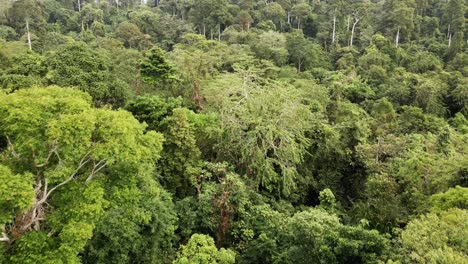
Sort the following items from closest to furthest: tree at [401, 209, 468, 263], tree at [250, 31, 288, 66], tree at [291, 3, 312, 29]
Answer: tree at [401, 209, 468, 263]
tree at [250, 31, 288, 66]
tree at [291, 3, 312, 29]

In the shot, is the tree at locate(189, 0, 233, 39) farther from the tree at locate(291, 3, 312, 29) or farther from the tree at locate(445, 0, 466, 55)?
the tree at locate(445, 0, 466, 55)

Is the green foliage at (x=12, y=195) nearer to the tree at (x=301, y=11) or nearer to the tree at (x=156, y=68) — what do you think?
the tree at (x=156, y=68)

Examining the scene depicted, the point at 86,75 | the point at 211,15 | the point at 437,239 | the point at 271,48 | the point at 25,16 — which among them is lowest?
the point at 437,239

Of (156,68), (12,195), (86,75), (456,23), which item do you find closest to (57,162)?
(12,195)

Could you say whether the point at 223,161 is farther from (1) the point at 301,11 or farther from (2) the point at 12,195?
(1) the point at 301,11

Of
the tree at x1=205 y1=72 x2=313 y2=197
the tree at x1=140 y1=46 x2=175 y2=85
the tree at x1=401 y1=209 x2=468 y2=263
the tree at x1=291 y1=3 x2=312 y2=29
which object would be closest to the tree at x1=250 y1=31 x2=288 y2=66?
the tree at x1=291 y1=3 x2=312 y2=29

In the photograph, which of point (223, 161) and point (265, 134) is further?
point (223, 161)

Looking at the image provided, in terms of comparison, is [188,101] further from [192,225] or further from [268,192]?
[192,225]

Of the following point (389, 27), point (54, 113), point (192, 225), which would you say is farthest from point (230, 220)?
point (389, 27)

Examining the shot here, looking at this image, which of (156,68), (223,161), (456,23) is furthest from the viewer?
(456,23)

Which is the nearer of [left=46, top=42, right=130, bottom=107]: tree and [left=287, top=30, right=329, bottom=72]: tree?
[left=46, top=42, right=130, bottom=107]: tree
